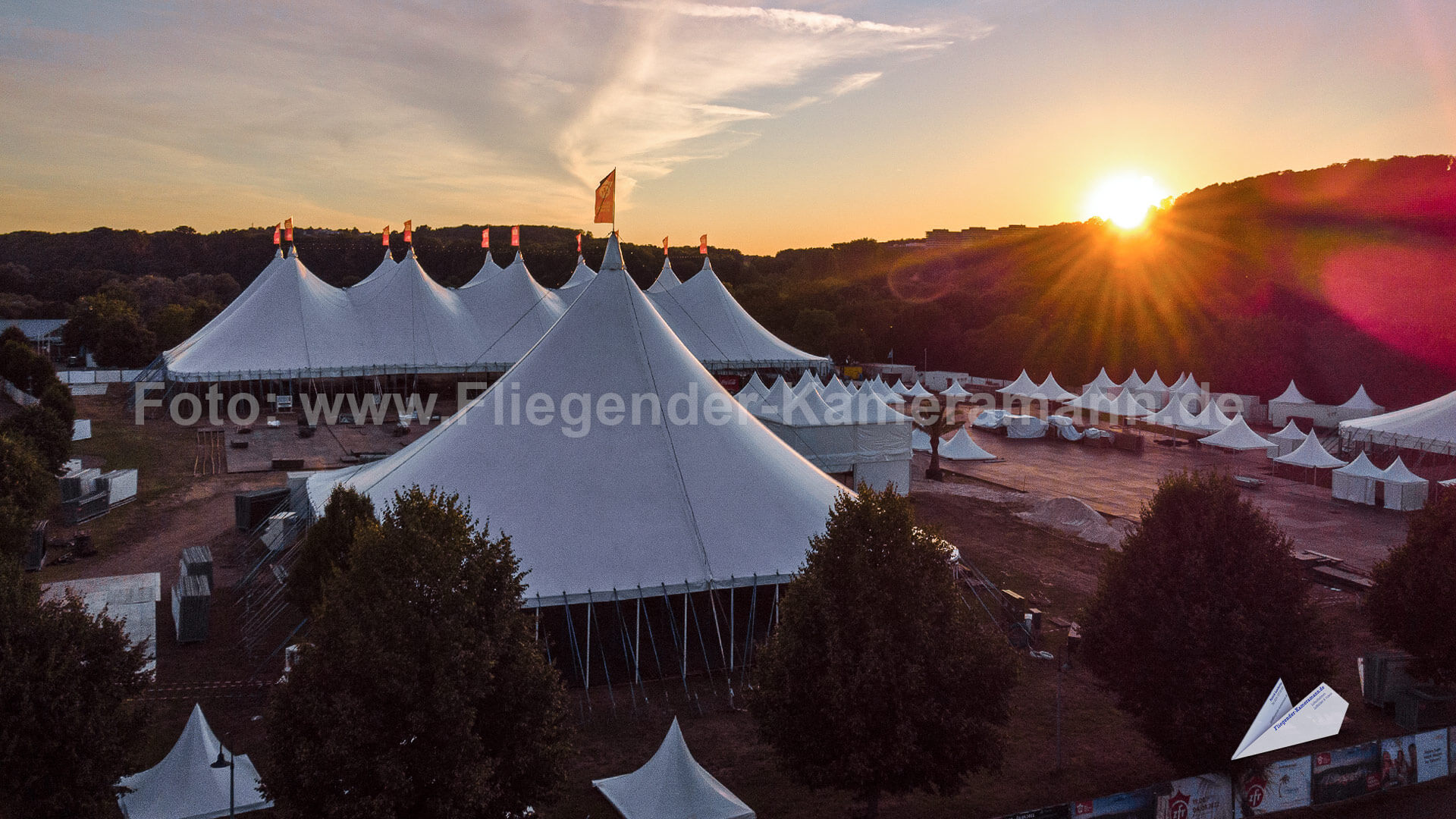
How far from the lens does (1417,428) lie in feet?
91.0

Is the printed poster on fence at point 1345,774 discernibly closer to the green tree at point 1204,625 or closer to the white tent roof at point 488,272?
the green tree at point 1204,625

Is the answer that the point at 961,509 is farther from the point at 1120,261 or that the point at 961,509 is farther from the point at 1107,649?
the point at 1120,261

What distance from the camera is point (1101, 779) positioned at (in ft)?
32.2

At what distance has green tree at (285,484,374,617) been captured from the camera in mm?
11148

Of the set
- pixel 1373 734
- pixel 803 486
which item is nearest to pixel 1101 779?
pixel 1373 734

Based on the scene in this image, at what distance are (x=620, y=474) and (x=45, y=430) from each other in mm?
16102

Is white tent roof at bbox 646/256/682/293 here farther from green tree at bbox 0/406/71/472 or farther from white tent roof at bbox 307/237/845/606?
white tent roof at bbox 307/237/845/606

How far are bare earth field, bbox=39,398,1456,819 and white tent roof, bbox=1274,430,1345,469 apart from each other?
0.89m

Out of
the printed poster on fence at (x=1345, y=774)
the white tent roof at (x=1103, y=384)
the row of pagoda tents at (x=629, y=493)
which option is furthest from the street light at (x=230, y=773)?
the white tent roof at (x=1103, y=384)

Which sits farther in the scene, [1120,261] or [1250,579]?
[1120,261]

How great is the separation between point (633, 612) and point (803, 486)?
329 centimetres

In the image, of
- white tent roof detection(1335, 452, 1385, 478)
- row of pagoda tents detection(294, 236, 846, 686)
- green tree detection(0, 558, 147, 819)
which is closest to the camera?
green tree detection(0, 558, 147, 819)

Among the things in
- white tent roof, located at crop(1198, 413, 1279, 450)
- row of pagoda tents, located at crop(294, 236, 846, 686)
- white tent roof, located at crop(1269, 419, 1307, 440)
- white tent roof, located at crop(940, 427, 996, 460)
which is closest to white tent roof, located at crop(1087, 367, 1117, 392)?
white tent roof, located at crop(1198, 413, 1279, 450)

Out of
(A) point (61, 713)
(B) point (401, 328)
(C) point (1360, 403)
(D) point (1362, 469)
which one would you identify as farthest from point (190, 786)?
(C) point (1360, 403)
